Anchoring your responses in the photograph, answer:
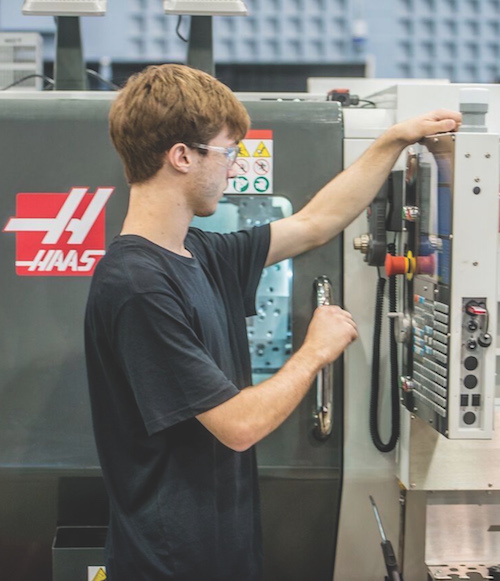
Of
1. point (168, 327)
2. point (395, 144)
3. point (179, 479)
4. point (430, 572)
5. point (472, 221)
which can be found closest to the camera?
point (168, 327)

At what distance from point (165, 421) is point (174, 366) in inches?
3.8

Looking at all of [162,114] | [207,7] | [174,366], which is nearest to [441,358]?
[174,366]

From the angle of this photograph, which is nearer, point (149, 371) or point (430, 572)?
point (149, 371)

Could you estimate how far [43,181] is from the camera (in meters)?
2.00

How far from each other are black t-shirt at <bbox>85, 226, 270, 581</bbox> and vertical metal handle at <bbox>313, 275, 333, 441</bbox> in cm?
27

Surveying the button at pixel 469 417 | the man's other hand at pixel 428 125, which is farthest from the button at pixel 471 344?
the man's other hand at pixel 428 125

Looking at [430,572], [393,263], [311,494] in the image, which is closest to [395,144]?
[393,263]

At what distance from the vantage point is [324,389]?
190cm

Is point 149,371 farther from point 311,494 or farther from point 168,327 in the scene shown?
point 311,494

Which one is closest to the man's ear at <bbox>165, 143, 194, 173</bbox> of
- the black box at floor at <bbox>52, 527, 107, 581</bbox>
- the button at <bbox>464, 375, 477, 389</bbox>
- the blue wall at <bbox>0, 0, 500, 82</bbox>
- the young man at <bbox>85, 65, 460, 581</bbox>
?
the young man at <bbox>85, 65, 460, 581</bbox>

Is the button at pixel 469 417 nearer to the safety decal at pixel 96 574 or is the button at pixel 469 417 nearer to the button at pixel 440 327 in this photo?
the button at pixel 440 327

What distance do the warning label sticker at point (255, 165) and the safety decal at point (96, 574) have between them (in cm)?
98

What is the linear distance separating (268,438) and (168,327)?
696mm

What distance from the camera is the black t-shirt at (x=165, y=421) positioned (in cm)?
143
